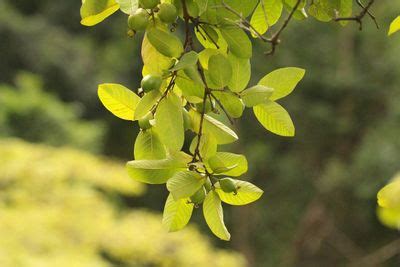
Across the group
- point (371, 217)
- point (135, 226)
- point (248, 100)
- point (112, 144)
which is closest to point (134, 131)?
point (112, 144)

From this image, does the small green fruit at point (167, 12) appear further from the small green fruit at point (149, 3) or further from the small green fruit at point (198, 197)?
the small green fruit at point (198, 197)

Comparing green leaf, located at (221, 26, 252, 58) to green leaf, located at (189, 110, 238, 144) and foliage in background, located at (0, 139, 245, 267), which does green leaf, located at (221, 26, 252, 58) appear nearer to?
green leaf, located at (189, 110, 238, 144)

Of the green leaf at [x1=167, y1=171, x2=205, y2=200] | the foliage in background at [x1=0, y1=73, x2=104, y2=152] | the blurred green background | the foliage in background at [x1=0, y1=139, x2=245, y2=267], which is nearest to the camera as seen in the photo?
the green leaf at [x1=167, y1=171, x2=205, y2=200]

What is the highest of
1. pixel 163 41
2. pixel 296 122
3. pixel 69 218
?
pixel 163 41

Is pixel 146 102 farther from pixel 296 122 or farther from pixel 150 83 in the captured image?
pixel 296 122

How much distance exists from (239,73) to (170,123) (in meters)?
0.07

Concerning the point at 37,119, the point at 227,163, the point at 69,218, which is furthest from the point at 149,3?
the point at 37,119

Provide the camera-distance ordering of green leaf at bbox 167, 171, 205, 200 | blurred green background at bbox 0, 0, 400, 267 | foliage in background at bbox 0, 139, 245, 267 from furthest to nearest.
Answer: blurred green background at bbox 0, 0, 400, 267
foliage in background at bbox 0, 139, 245, 267
green leaf at bbox 167, 171, 205, 200

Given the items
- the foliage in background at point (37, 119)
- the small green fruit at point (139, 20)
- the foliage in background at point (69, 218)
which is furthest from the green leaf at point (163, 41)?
the foliage in background at point (37, 119)

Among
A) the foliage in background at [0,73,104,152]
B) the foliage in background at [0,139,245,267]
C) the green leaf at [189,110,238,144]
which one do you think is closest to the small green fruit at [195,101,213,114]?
the green leaf at [189,110,238,144]

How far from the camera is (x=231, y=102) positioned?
501mm

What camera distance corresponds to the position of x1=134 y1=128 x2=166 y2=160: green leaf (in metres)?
0.50

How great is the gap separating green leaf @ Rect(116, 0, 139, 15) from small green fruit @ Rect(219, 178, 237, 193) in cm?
13

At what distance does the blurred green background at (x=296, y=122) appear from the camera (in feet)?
19.1
